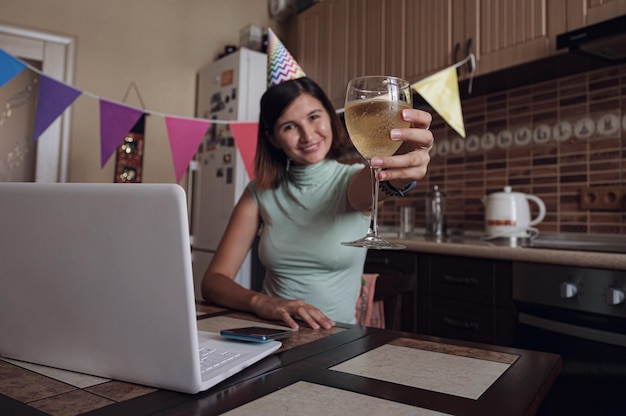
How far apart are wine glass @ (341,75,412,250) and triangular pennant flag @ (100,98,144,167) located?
1662 millimetres

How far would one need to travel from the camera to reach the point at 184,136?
88.5 inches

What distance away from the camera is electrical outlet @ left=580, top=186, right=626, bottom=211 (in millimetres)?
1883

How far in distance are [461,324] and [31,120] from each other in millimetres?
2686

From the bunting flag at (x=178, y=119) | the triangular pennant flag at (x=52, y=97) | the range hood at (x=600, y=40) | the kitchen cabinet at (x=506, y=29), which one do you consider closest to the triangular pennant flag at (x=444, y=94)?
the bunting flag at (x=178, y=119)

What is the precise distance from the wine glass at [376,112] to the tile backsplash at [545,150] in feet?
5.22

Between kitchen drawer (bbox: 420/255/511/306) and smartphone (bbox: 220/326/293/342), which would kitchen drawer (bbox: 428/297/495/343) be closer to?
kitchen drawer (bbox: 420/255/511/306)

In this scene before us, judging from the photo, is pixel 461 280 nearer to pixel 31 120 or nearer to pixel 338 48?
pixel 338 48

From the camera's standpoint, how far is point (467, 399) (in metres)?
0.50

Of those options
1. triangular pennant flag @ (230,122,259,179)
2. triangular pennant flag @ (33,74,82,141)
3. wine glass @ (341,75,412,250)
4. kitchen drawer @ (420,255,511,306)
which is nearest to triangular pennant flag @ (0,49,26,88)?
triangular pennant flag @ (33,74,82,141)

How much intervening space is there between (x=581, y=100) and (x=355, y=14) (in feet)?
4.56

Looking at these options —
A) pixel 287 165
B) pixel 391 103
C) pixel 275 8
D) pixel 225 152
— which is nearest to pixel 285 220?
pixel 287 165

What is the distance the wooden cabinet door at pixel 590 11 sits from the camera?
1685 mm

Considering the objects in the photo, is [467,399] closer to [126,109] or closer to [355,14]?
[126,109]

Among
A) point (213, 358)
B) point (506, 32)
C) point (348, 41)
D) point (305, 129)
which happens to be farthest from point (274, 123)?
point (348, 41)
